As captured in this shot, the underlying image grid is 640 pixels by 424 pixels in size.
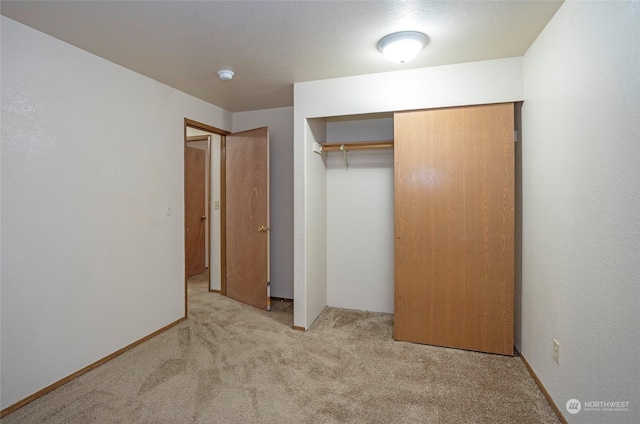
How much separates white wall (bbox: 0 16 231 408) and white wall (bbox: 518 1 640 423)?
3.09m

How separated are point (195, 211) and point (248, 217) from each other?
73.3 inches

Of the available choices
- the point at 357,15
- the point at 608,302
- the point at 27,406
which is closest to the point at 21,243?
the point at 27,406

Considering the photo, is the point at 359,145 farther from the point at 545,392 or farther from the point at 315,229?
the point at 545,392

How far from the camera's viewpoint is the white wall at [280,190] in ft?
12.9

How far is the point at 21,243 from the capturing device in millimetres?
2004

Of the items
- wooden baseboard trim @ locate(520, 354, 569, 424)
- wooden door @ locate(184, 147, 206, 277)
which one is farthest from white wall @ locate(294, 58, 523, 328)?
wooden door @ locate(184, 147, 206, 277)

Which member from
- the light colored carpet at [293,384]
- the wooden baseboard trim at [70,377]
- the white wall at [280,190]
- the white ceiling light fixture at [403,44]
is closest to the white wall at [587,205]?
the light colored carpet at [293,384]

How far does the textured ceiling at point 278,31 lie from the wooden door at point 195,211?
8.28 feet

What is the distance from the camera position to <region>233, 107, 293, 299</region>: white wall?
12.9 ft

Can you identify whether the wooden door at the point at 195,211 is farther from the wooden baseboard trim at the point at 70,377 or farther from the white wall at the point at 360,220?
the white wall at the point at 360,220

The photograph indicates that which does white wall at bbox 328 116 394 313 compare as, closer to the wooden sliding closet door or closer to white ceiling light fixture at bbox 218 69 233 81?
the wooden sliding closet door

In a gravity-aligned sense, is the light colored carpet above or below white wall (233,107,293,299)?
below

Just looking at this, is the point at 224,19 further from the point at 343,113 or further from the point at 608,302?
the point at 608,302

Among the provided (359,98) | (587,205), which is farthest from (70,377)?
(587,205)
